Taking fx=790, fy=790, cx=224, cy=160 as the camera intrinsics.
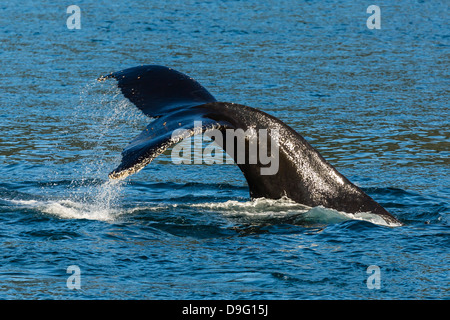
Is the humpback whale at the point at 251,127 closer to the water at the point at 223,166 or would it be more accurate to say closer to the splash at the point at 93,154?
the water at the point at 223,166

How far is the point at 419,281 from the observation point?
6266mm

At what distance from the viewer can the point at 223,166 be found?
36.7ft

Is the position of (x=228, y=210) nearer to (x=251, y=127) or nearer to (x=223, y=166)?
(x=251, y=127)

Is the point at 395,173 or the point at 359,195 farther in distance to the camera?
the point at 395,173

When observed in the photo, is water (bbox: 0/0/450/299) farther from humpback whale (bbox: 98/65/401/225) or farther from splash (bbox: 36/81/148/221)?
humpback whale (bbox: 98/65/401/225)

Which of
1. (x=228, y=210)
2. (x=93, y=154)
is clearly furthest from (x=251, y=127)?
(x=93, y=154)

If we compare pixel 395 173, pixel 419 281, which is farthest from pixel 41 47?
pixel 419 281

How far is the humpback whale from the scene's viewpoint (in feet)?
22.1

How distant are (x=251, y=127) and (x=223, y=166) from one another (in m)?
4.35

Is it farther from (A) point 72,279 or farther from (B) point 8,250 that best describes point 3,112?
(A) point 72,279

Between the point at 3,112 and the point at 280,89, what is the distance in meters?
5.43

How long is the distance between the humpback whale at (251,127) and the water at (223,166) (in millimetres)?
149

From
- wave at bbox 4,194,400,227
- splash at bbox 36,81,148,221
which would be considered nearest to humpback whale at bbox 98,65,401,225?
wave at bbox 4,194,400,227

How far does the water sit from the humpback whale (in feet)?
0.49
